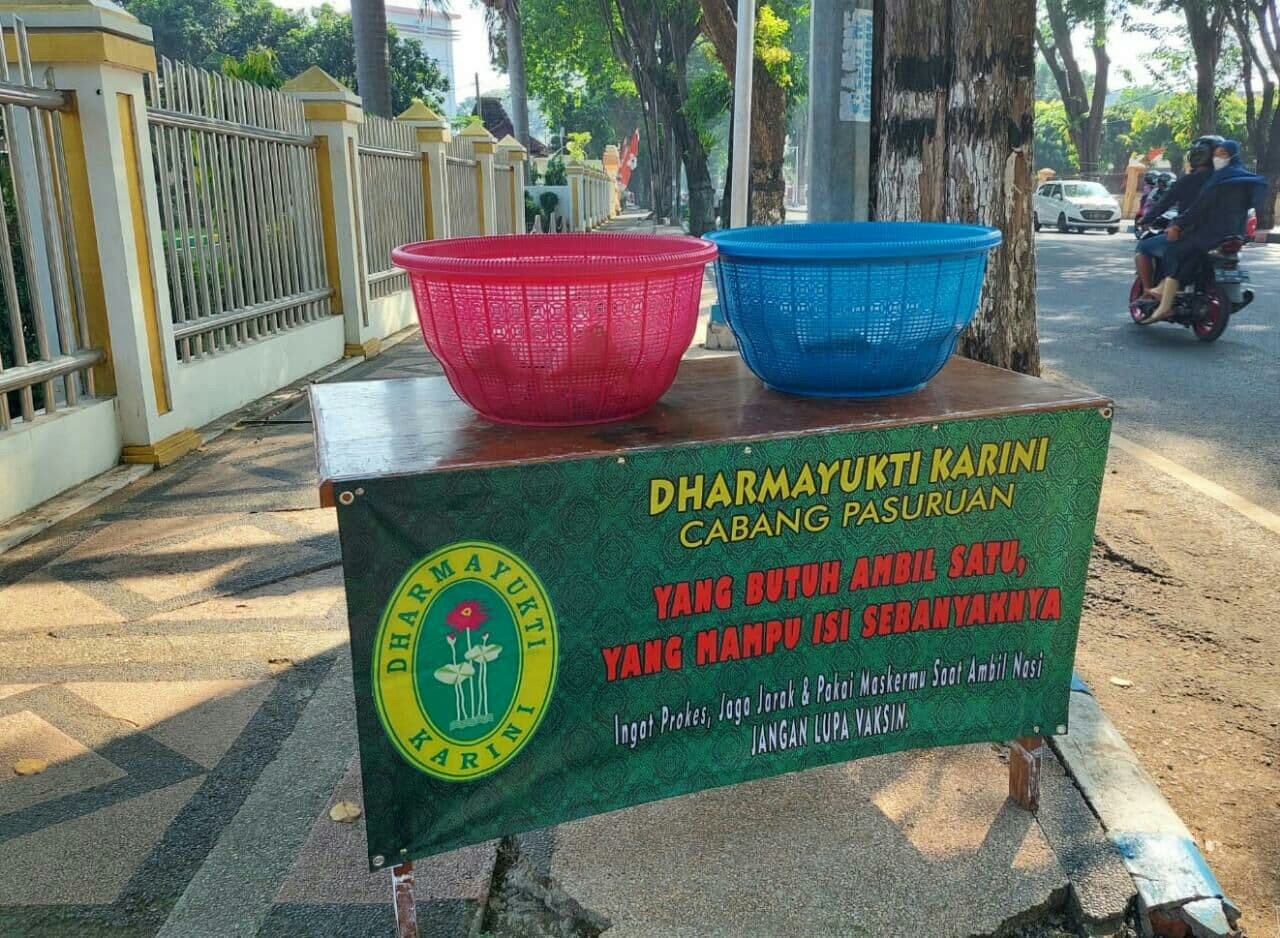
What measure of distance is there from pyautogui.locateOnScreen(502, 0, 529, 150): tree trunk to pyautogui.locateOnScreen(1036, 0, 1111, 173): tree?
16.9 m

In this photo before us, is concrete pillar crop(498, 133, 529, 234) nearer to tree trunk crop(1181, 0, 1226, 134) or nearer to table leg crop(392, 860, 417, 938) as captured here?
table leg crop(392, 860, 417, 938)

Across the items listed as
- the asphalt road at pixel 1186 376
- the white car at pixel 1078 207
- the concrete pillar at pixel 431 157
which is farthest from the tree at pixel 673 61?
the asphalt road at pixel 1186 376

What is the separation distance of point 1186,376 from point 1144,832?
631 centimetres

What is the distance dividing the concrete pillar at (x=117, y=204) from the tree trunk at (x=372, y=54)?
9358 millimetres

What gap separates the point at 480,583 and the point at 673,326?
2.09 feet

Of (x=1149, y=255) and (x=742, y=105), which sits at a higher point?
(x=742, y=105)

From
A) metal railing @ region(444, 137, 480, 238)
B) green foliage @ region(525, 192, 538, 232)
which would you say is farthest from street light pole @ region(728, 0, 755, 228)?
green foliage @ region(525, 192, 538, 232)

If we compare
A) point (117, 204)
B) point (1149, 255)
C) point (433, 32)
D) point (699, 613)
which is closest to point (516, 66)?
point (1149, 255)

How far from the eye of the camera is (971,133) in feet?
10.8

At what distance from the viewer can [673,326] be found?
2059mm

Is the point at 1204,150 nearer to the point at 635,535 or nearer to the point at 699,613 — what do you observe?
the point at 699,613

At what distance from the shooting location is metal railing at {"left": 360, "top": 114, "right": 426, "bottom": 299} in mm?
10039

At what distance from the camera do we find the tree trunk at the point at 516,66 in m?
27.9

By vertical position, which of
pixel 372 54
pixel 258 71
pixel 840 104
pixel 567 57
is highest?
pixel 567 57
